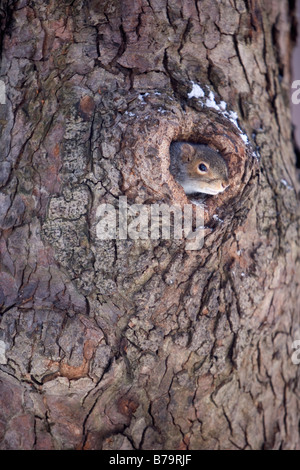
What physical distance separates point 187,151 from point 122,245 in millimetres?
449

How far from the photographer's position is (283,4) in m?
2.16

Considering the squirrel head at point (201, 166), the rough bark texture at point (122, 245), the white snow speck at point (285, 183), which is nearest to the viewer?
the rough bark texture at point (122, 245)

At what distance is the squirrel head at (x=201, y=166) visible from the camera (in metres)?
1.60

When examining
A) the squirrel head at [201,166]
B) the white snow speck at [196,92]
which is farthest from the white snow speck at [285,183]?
the white snow speck at [196,92]

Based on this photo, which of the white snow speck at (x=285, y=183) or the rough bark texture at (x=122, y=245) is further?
the white snow speck at (x=285, y=183)

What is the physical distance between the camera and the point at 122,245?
1520mm

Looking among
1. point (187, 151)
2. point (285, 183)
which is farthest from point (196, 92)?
point (285, 183)

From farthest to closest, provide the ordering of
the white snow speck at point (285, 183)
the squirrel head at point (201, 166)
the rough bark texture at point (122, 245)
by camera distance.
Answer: the white snow speck at point (285, 183) → the squirrel head at point (201, 166) → the rough bark texture at point (122, 245)

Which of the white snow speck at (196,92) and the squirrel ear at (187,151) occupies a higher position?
the white snow speck at (196,92)

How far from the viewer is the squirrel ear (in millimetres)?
1628

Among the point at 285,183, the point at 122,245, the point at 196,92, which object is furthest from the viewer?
the point at 285,183

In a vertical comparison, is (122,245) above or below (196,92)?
below

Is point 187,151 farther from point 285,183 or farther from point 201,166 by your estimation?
point 285,183

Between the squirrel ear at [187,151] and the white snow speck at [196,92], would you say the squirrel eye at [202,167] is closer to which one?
the squirrel ear at [187,151]
